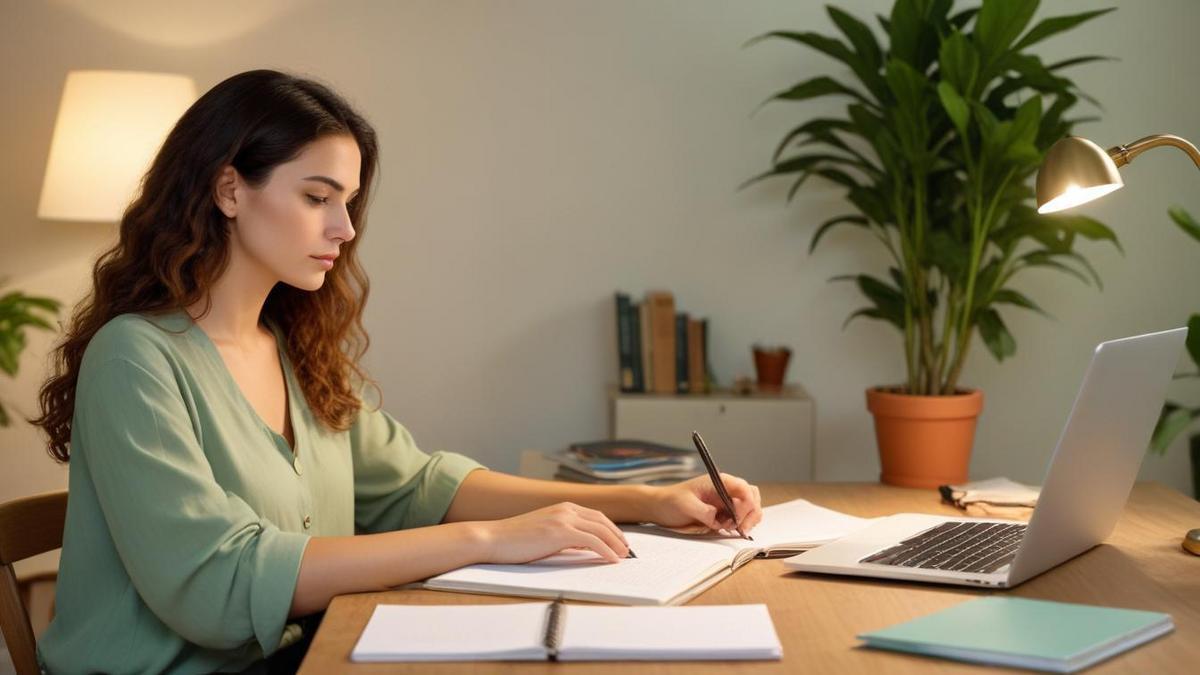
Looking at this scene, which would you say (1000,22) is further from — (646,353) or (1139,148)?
(646,353)

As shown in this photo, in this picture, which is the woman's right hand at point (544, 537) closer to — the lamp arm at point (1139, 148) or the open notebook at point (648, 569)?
the open notebook at point (648, 569)

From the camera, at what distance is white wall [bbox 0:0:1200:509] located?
367 cm

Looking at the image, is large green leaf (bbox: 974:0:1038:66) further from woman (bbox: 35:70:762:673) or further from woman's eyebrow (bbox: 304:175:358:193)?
woman's eyebrow (bbox: 304:175:358:193)

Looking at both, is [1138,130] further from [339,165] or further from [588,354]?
[339,165]

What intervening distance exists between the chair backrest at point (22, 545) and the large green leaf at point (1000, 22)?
6.73 ft

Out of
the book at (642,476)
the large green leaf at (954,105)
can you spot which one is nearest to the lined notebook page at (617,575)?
the book at (642,476)

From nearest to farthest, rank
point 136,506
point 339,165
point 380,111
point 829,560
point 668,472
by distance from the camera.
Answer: point 136,506
point 829,560
point 339,165
point 668,472
point 380,111

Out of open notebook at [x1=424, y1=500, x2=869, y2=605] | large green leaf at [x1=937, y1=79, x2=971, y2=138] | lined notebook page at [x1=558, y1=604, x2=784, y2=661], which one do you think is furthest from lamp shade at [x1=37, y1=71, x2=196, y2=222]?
lined notebook page at [x1=558, y1=604, x2=784, y2=661]

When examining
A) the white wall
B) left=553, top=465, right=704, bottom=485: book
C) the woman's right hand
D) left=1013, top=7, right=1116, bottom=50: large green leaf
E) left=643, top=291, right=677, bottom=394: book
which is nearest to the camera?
the woman's right hand

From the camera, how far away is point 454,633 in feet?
4.25

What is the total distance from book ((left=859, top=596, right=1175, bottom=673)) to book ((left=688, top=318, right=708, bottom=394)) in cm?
215

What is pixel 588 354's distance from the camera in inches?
148

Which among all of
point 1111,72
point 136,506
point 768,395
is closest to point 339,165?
point 136,506

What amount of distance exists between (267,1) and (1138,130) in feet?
8.25
